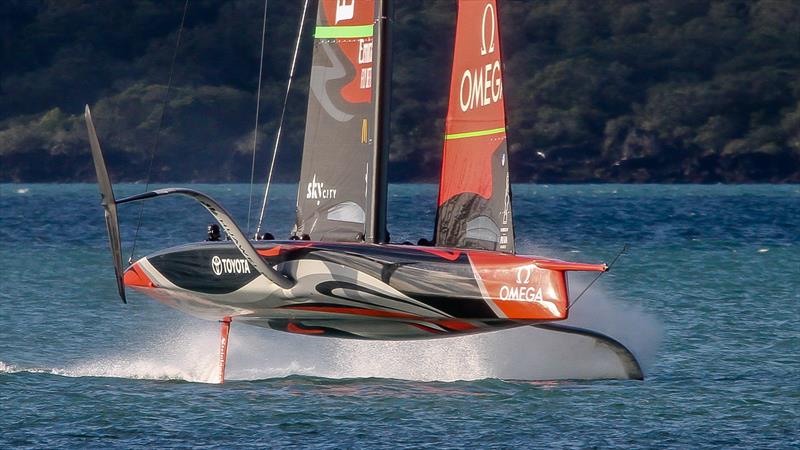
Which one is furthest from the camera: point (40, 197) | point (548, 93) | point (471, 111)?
point (548, 93)

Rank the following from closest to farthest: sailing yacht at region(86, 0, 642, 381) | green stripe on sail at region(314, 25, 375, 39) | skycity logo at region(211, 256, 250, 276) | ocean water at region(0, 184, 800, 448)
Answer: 1. ocean water at region(0, 184, 800, 448)
2. sailing yacht at region(86, 0, 642, 381)
3. skycity logo at region(211, 256, 250, 276)
4. green stripe on sail at region(314, 25, 375, 39)

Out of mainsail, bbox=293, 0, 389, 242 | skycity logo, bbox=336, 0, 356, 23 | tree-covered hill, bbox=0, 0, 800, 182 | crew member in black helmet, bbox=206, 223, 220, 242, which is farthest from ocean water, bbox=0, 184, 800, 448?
tree-covered hill, bbox=0, 0, 800, 182

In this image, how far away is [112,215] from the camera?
1861 cm

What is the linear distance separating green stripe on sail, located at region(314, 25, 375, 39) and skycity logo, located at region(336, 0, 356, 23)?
0.44 feet

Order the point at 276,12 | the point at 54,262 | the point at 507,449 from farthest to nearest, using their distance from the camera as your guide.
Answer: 1. the point at 276,12
2. the point at 54,262
3. the point at 507,449

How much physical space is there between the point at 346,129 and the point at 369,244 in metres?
2.16

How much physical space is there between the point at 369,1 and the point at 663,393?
6.20 meters

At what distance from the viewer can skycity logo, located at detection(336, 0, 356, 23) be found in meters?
20.6

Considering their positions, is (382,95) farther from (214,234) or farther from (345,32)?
(214,234)

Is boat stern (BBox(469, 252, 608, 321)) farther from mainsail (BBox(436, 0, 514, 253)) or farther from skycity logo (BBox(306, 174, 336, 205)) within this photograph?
skycity logo (BBox(306, 174, 336, 205))

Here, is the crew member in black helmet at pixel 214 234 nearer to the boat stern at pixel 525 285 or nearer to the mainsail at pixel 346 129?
the mainsail at pixel 346 129

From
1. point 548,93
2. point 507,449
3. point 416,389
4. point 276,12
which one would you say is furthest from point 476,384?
point 276,12

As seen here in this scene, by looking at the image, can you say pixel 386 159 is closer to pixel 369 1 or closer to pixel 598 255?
pixel 369 1

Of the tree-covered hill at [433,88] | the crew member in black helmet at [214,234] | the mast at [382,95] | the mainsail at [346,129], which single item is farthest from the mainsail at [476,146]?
the tree-covered hill at [433,88]
